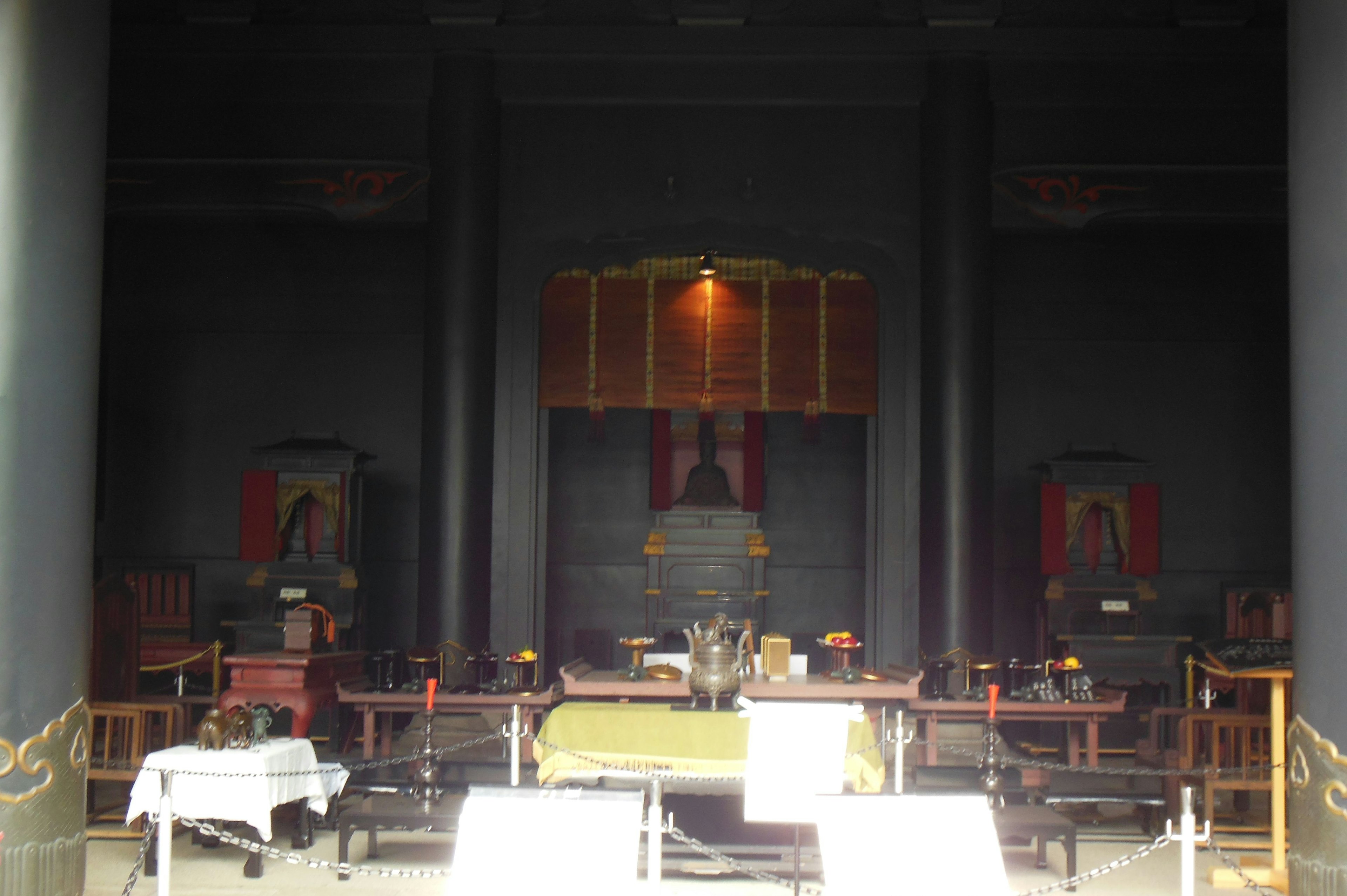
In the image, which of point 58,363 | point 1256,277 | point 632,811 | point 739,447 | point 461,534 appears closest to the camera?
point 632,811

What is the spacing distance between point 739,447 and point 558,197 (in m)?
2.97

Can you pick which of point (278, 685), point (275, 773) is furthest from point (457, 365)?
point (275, 773)

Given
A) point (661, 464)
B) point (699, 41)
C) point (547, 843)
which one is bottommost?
point (547, 843)

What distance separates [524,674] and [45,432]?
338cm

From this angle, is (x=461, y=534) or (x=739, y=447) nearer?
(x=461, y=534)

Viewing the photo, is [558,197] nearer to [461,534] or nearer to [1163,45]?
[461,534]

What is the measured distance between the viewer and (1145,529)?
8.96 meters

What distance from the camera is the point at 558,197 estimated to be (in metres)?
8.88

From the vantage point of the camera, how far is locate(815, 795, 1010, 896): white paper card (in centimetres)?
330

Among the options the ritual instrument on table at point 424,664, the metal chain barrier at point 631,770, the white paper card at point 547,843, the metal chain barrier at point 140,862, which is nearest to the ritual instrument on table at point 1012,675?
the metal chain barrier at point 631,770

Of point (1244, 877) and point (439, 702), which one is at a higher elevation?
point (439, 702)

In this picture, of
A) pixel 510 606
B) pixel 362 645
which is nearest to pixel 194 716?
pixel 362 645

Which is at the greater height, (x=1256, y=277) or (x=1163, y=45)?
(x=1163, y=45)

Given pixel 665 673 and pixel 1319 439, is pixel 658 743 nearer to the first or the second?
pixel 665 673
